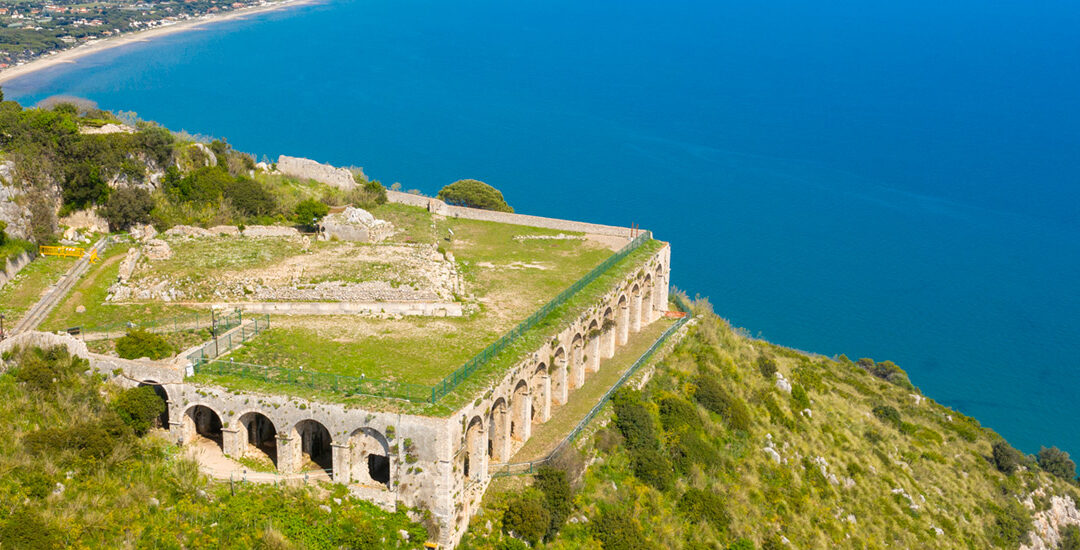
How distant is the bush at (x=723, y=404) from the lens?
40.6 meters

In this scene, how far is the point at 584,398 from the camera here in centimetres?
3741

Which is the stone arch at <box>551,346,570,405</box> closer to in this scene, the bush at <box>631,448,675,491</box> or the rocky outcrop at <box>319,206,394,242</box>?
the bush at <box>631,448,675,491</box>

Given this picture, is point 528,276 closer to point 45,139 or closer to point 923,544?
point 923,544

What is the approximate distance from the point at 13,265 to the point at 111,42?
116 meters

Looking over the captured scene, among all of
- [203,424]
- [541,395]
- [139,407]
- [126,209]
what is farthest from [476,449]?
[126,209]

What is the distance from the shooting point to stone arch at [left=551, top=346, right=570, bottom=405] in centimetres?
3616

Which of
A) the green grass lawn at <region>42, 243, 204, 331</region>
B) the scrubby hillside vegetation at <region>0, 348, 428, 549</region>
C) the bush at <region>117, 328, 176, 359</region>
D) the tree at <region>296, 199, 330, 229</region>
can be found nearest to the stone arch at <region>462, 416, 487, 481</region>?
the scrubby hillside vegetation at <region>0, 348, 428, 549</region>

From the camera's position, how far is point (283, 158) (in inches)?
2296

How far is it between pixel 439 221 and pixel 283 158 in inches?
514

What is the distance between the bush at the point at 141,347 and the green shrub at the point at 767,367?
95.9 feet

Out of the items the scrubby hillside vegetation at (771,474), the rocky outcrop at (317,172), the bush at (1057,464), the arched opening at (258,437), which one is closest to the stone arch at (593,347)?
the scrubby hillside vegetation at (771,474)

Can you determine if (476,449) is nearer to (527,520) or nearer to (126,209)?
(527,520)

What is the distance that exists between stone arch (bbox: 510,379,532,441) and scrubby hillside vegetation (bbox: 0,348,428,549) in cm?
718

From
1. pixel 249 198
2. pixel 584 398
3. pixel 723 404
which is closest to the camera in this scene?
pixel 584 398
